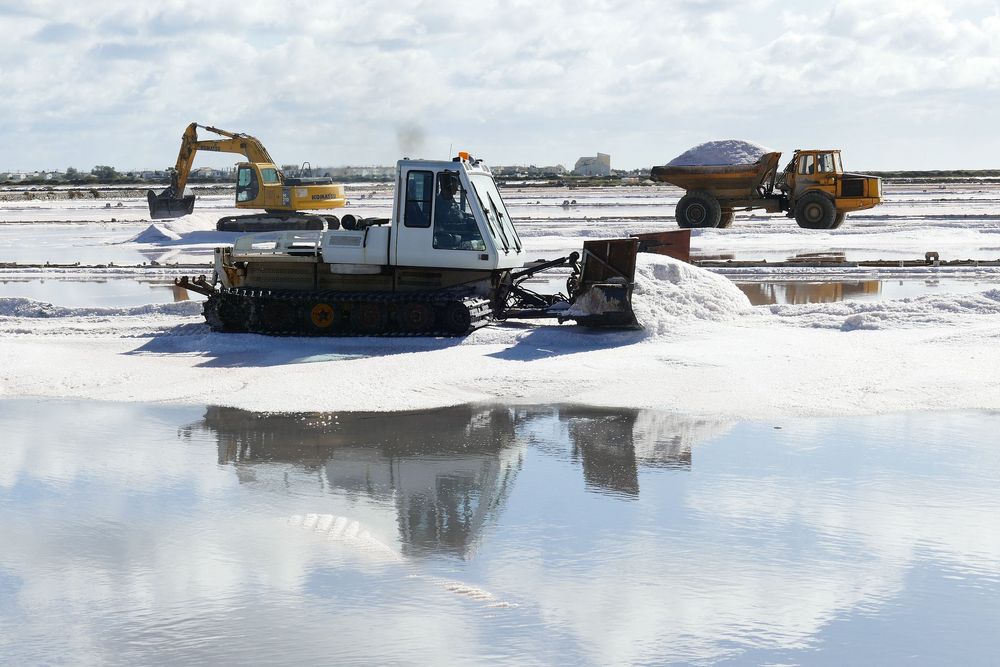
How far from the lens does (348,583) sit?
625cm

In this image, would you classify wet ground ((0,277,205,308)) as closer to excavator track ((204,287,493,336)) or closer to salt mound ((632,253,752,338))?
excavator track ((204,287,493,336))

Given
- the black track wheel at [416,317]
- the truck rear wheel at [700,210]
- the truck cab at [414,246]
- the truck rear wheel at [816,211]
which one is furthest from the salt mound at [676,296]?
the truck rear wheel at [700,210]

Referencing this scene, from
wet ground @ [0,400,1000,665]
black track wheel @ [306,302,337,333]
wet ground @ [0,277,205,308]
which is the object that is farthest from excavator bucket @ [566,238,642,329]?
wet ground @ [0,277,205,308]

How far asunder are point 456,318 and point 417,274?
3.13 feet

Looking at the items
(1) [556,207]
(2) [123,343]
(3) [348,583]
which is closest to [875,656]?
(3) [348,583]

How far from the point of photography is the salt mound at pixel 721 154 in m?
34.1

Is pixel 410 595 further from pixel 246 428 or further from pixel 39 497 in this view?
pixel 246 428

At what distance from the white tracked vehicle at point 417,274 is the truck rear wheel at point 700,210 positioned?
19.0m

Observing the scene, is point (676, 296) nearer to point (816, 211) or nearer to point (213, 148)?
point (816, 211)

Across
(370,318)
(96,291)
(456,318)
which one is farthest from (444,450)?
(96,291)

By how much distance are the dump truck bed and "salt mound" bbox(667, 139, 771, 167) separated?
522 mm

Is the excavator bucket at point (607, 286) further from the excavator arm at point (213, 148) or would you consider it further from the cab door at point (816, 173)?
the excavator arm at point (213, 148)

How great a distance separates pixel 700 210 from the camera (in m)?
33.4

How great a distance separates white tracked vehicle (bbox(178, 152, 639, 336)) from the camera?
1417cm
